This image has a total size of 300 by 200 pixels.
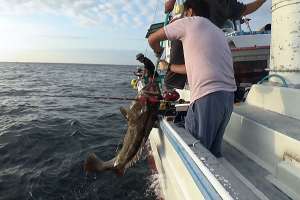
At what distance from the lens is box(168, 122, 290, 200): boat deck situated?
7.74 feet

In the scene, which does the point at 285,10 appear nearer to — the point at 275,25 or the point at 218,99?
the point at 275,25

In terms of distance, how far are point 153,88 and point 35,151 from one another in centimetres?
430

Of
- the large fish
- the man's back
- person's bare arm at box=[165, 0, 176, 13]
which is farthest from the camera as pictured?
person's bare arm at box=[165, 0, 176, 13]

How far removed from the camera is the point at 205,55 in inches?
129

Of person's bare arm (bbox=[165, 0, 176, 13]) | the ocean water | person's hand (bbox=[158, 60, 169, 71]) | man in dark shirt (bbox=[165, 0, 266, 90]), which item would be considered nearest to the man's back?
person's hand (bbox=[158, 60, 169, 71])

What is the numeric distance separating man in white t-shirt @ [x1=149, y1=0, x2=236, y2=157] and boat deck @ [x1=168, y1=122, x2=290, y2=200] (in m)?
0.27

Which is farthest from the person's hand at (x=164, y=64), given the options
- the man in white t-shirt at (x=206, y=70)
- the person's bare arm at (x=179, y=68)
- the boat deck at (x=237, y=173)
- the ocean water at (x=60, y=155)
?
the ocean water at (x=60, y=155)

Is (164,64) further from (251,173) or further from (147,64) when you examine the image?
(251,173)

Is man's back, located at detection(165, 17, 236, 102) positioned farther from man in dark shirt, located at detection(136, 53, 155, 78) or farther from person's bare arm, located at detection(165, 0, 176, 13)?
person's bare arm, located at detection(165, 0, 176, 13)

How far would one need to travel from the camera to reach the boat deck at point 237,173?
2.36m

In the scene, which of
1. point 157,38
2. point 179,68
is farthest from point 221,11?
point 157,38

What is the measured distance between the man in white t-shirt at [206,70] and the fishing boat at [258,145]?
0.27 meters

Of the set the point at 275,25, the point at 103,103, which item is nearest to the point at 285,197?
the point at 275,25

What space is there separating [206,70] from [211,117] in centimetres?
46
